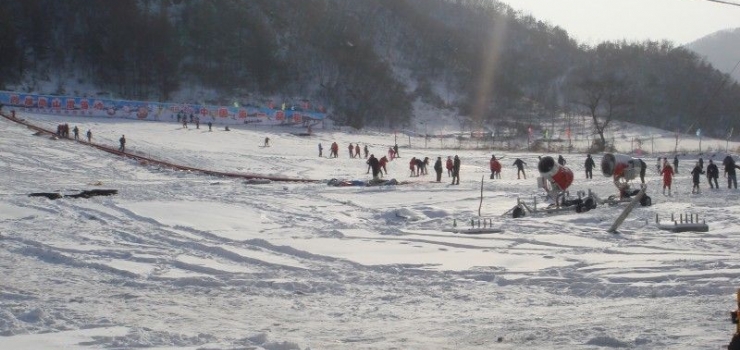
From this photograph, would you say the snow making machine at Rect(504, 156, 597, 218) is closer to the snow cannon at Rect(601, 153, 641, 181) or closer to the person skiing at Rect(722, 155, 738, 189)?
the snow cannon at Rect(601, 153, 641, 181)

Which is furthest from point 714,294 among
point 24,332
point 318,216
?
point 318,216

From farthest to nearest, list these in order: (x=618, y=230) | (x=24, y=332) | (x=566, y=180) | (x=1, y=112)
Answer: (x=1, y=112) → (x=566, y=180) → (x=618, y=230) → (x=24, y=332)

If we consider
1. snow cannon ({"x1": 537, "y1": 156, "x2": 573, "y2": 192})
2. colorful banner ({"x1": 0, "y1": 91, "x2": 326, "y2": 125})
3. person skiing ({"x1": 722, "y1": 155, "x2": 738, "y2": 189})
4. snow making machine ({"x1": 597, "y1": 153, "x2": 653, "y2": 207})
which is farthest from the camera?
colorful banner ({"x1": 0, "y1": 91, "x2": 326, "y2": 125})

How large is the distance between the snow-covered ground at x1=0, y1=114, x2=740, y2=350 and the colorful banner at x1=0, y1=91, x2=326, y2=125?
→ 3789 centimetres

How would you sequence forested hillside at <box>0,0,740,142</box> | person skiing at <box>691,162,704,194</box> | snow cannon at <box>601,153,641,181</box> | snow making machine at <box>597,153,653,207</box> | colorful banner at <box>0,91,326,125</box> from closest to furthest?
snow making machine at <box>597,153,653,207</box>
snow cannon at <box>601,153,641,181</box>
person skiing at <box>691,162,704,194</box>
colorful banner at <box>0,91,326,125</box>
forested hillside at <box>0,0,740,142</box>

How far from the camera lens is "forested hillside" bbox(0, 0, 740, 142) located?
311 feet

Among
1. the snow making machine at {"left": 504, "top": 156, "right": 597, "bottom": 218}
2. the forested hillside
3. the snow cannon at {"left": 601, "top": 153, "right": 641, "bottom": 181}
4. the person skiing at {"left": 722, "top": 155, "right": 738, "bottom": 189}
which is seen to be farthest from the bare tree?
the snow making machine at {"left": 504, "top": 156, "right": 597, "bottom": 218}

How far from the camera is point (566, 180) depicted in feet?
71.7

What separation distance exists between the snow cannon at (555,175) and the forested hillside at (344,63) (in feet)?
192

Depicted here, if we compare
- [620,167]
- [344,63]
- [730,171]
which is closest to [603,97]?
[344,63]

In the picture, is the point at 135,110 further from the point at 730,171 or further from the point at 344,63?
the point at 344,63

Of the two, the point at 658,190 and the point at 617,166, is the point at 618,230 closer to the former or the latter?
the point at 617,166

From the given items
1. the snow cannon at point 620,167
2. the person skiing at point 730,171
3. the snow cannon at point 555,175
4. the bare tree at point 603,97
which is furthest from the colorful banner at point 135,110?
the snow cannon at point 555,175

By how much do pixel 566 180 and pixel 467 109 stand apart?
310 feet
